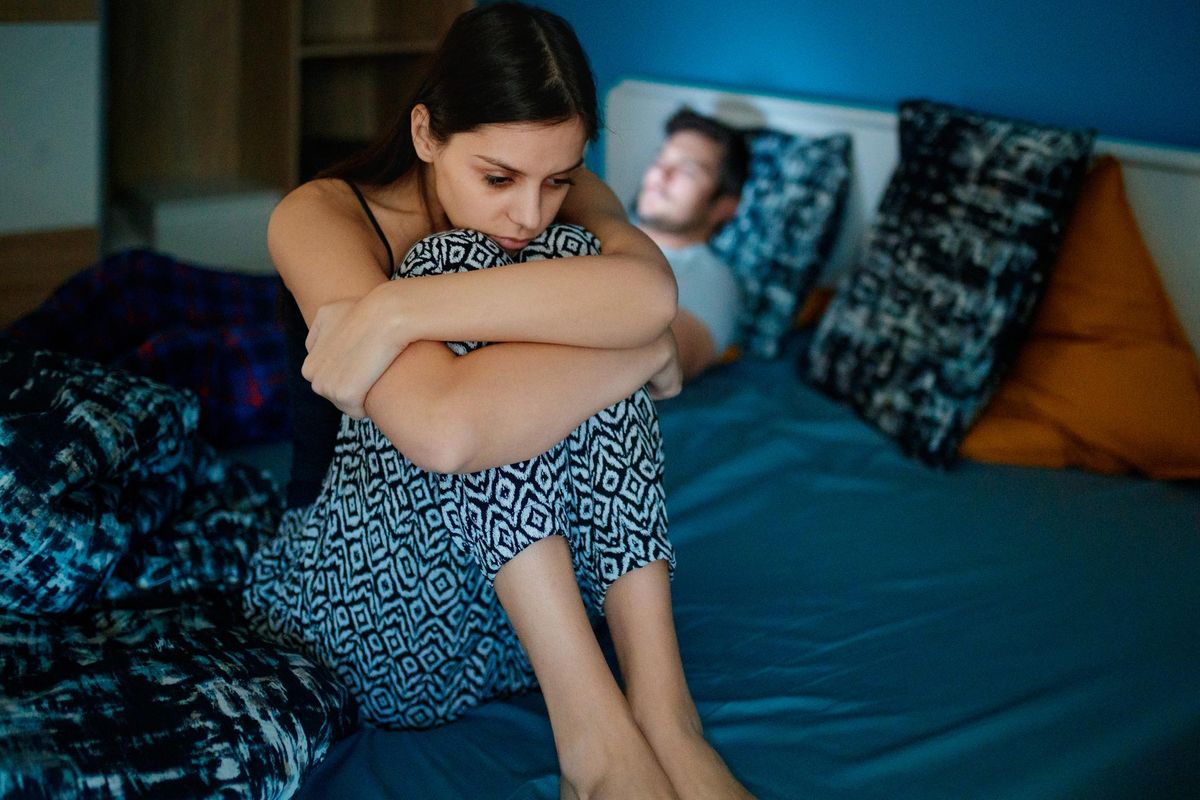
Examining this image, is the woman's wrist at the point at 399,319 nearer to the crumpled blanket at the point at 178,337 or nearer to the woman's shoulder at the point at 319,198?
the woman's shoulder at the point at 319,198

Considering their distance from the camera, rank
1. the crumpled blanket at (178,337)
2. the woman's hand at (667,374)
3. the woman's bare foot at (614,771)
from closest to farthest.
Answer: the woman's bare foot at (614,771) < the woman's hand at (667,374) < the crumpled blanket at (178,337)

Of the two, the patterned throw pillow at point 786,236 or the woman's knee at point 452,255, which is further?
the patterned throw pillow at point 786,236

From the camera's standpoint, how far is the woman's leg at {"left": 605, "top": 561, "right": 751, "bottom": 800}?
3.43 ft

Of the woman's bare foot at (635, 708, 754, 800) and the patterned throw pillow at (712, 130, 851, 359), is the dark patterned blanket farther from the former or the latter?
the patterned throw pillow at (712, 130, 851, 359)

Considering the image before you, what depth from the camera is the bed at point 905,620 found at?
1.10 m

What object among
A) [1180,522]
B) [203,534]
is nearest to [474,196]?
[203,534]

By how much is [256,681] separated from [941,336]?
1256 millimetres

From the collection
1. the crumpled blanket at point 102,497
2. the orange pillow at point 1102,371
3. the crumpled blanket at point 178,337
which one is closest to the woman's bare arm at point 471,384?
the crumpled blanket at point 102,497

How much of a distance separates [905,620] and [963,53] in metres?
1.30

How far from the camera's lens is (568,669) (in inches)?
40.8

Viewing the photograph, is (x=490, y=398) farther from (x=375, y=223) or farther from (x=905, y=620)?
(x=905, y=620)

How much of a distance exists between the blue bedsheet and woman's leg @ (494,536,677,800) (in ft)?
0.22

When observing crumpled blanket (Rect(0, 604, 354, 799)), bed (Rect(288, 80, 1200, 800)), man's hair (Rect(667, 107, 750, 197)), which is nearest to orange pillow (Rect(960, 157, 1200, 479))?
bed (Rect(288, 80, 1200, 800))

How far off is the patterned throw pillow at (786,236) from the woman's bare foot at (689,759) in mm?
1271
